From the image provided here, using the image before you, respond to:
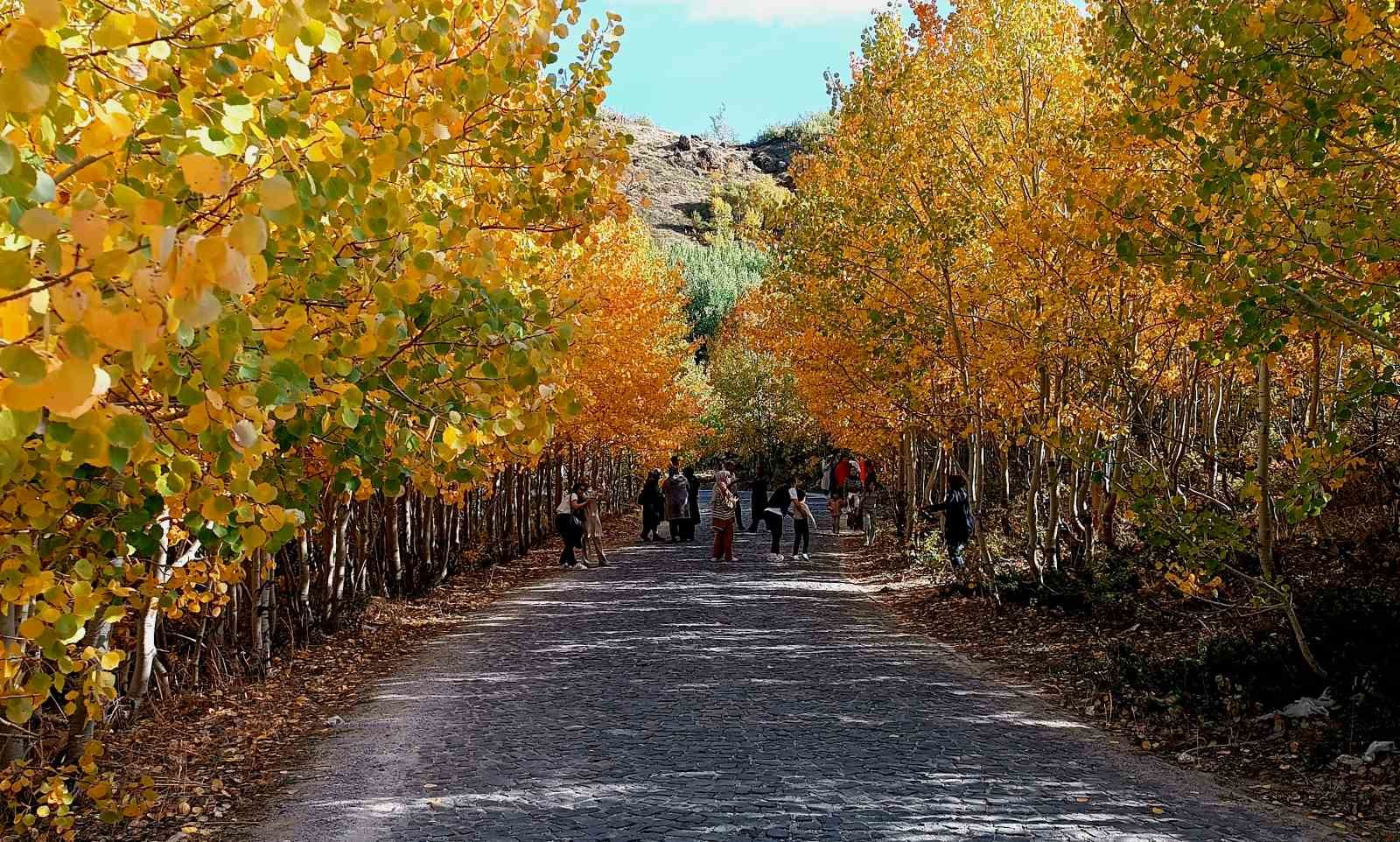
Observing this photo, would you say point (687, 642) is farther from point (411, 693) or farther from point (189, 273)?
point (189, 273)

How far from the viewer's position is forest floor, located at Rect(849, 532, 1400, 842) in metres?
6.72

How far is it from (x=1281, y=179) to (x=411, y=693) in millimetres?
8145

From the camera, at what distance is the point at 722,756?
7477 mm

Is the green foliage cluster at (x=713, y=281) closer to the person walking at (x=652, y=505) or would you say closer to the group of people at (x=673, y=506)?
the group of people at (x=673, y=506)

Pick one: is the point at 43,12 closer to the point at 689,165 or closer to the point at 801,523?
the point at 801,523

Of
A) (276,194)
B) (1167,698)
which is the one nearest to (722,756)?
(1167,698)

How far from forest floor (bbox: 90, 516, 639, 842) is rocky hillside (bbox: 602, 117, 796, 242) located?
4890 inches

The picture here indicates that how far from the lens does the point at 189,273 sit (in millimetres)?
1874

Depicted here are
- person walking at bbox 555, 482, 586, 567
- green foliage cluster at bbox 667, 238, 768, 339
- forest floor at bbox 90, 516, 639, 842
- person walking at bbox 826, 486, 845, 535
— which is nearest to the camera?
forest floor at bbox 90, 516, 639, 842

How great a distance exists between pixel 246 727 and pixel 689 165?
153m

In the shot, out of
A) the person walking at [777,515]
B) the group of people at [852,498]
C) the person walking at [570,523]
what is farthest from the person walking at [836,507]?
the person walking at [570,523]

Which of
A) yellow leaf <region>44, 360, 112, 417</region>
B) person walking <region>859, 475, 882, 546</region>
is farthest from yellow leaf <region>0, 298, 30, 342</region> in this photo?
person walking <region>859, 475, 882, 546</region>

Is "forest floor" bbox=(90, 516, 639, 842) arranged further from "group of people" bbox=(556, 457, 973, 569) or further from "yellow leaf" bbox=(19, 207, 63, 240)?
"group of people" bbox=(556, 457, 973, 569)

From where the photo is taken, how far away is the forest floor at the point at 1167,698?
6.72 m
